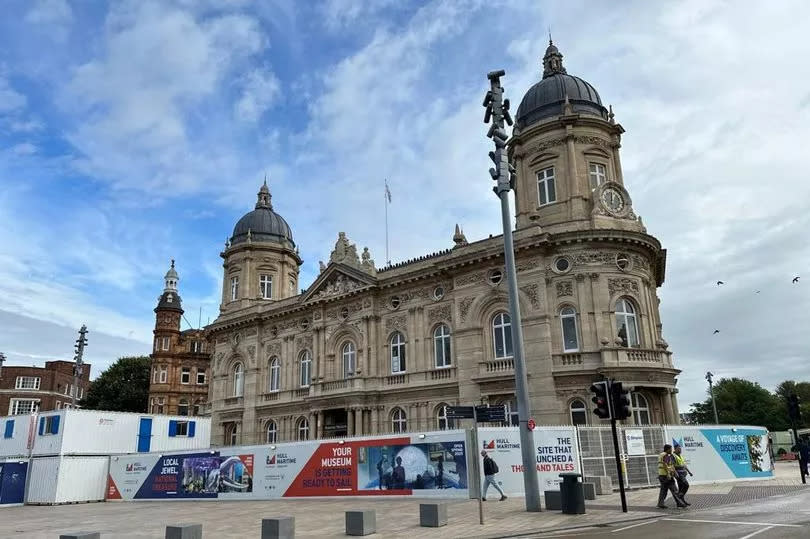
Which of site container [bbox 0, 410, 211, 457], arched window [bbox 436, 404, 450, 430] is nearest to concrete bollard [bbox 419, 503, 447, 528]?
Answer: arched window [bbox 436, 404, 450, 430]

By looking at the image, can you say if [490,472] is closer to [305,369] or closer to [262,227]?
[305,369]

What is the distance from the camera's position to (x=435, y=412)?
114 ft

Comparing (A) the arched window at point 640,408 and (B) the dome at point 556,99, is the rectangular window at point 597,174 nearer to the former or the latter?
(B) the dome at point 556,99

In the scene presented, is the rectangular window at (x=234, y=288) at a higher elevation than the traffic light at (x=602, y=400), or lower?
higher

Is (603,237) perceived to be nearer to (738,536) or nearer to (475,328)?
(475,328)

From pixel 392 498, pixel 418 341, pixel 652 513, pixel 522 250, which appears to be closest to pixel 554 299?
pixel 522 250

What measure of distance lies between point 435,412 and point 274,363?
50.7 ft

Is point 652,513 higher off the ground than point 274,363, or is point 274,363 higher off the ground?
point 274,363

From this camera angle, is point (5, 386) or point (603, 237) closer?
point (603, 237)

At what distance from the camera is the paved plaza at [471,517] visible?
13.9m

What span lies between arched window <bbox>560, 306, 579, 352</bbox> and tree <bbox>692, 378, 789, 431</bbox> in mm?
64722

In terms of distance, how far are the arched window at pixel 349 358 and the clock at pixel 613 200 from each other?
1803 cm

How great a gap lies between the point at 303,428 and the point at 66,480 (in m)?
14.3

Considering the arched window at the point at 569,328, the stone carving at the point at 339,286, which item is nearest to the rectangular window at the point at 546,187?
the arched window at the point at 569,328
